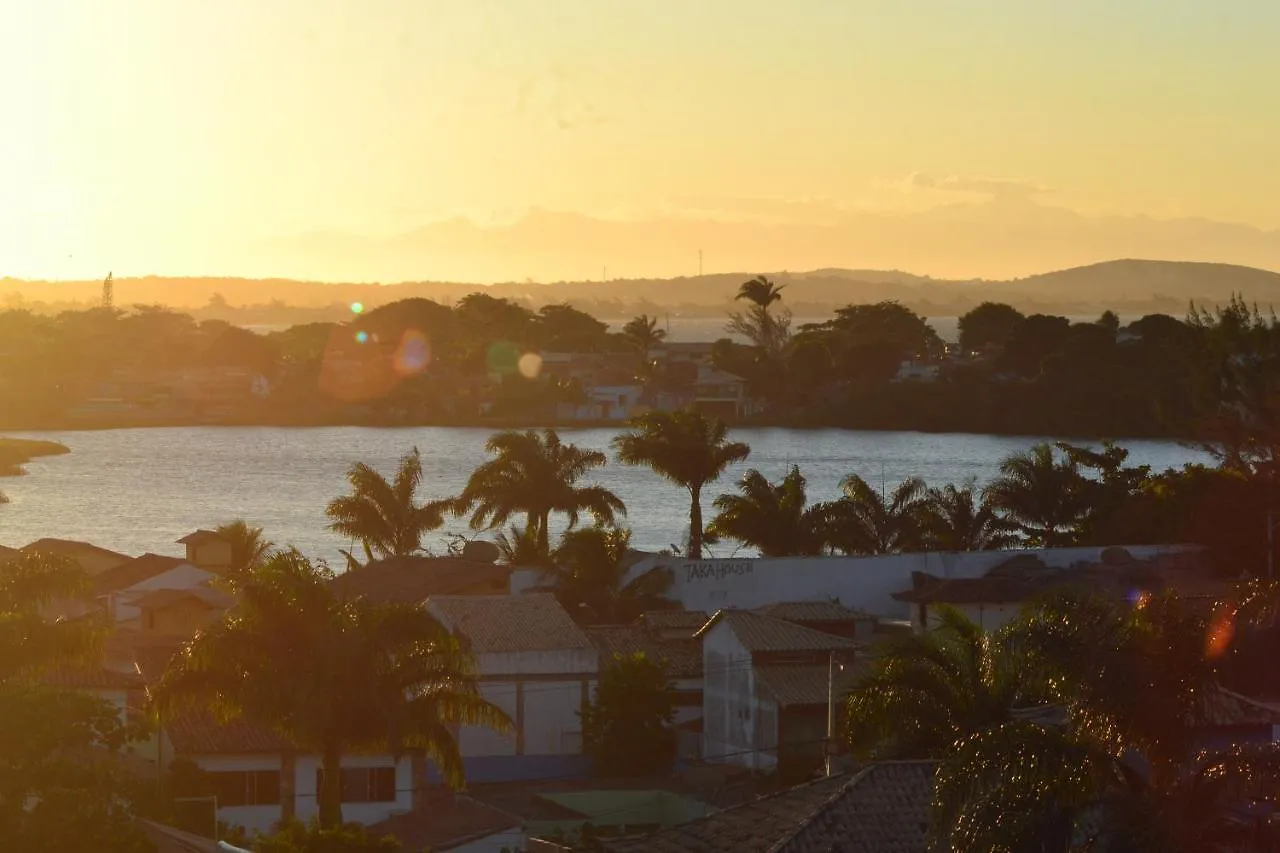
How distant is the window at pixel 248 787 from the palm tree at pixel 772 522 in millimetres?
20732

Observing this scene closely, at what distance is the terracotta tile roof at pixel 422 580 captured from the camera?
107 feet

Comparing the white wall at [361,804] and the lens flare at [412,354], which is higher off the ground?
the lens flare at [412,354]

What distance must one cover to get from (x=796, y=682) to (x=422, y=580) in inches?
445

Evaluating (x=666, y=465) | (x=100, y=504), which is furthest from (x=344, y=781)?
(x=100, y=504)

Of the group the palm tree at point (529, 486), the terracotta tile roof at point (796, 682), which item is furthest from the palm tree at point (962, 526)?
the terracotta tile roof at point (796, 682)

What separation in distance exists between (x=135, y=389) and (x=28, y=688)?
127795mm

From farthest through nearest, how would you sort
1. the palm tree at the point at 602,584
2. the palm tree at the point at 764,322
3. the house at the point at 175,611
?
the palm tree at the point at 764,322 < the palm tree at the point at 602,584 < the house at the point at 175,611

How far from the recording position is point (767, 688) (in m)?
23.7

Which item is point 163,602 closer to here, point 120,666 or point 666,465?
point 120,666

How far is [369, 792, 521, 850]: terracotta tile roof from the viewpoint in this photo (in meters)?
17.9

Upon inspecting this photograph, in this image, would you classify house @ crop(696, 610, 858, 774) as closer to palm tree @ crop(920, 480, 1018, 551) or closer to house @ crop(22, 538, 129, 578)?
palm tree @ crop(920, 480, 1018, 551)

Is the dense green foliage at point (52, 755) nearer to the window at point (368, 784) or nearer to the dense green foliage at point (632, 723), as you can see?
the window at point (368, 784)

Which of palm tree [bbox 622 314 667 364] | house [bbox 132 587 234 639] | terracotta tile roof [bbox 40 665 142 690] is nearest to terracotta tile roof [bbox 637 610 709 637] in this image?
house [bbox 132 587 234 639]

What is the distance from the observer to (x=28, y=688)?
13.1 m
